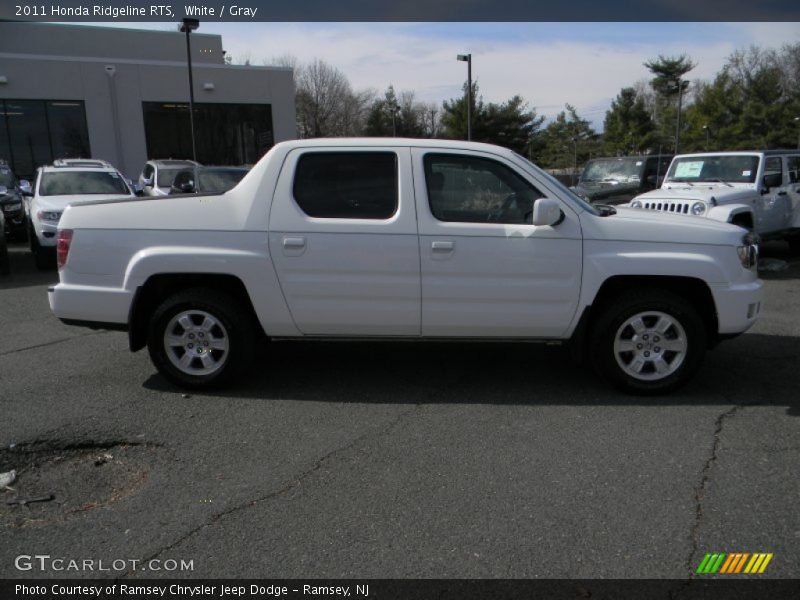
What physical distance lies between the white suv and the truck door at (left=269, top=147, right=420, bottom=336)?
6.77 meters

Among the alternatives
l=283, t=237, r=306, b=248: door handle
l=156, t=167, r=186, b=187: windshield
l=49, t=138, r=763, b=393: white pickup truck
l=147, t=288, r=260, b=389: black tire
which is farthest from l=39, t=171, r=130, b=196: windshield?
l=283, t=237, r=306, b=248: door handle

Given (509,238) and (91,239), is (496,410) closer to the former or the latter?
(509,238)

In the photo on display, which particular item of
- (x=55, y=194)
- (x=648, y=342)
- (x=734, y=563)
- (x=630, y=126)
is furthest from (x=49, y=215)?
(x=630, y=126)

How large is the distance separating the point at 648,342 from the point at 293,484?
2.87 meters

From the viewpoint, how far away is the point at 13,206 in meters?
14.2

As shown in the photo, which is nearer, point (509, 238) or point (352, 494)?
point (352, 494)

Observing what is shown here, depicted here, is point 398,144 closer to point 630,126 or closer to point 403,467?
point 403,467

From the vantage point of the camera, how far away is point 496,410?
473 centimetres

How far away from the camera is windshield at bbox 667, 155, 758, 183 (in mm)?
11016

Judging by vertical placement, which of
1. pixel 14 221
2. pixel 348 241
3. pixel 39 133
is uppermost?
pixel 39 133

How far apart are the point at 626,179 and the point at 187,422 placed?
13.0 m

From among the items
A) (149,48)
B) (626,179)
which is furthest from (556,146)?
(626,179)
